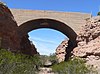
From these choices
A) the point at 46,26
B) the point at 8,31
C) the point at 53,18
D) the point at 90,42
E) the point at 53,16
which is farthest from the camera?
the point at 46,26

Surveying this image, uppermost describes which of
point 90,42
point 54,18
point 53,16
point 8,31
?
point 53,16

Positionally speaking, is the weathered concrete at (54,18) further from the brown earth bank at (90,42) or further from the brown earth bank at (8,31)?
the brown earth bank at (8,31)

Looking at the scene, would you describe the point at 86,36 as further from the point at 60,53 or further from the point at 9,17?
the point at 60,53

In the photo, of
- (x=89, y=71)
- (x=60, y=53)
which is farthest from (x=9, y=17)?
(x=60, y=53)

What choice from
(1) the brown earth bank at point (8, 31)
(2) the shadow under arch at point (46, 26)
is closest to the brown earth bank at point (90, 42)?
(2) the shadow under arch at point (46, 26)

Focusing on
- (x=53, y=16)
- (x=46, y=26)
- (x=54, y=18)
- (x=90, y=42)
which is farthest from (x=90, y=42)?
(x=46, y=26)

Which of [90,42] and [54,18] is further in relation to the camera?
[54,18]

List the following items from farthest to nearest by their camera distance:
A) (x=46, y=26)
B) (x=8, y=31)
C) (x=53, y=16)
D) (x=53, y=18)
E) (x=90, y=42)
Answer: (x=46, y=26) < (x=53, y=16) < (x=53, y=18) < (x=90, y=42) < (x=8, y=31)

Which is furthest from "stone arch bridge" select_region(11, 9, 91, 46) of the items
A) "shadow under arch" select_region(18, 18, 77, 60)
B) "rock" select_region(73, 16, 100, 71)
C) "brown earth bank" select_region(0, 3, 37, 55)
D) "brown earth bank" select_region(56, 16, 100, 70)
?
"brown earth bank" select_region(0, 3, 37, 55)

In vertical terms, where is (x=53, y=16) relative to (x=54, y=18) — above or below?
above

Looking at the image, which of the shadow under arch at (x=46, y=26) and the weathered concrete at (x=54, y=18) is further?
the shadow under arch at (x=46, y=26)

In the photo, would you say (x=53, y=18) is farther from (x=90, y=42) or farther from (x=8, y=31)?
(x=8, y=31)

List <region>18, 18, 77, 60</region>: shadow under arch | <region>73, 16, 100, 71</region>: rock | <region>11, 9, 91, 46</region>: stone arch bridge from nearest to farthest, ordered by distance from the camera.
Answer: <region>73, 16, 100, 71</region>: rock < <region>11, 9, 91, 46</region>: stone arch bridge < <region>18, 18, 77, 60</region>: shadow under arch

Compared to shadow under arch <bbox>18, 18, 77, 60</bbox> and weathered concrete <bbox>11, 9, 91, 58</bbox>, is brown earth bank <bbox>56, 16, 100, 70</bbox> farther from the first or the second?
shadow under arch <bbox>18, 18, 77, 60</bbox>
